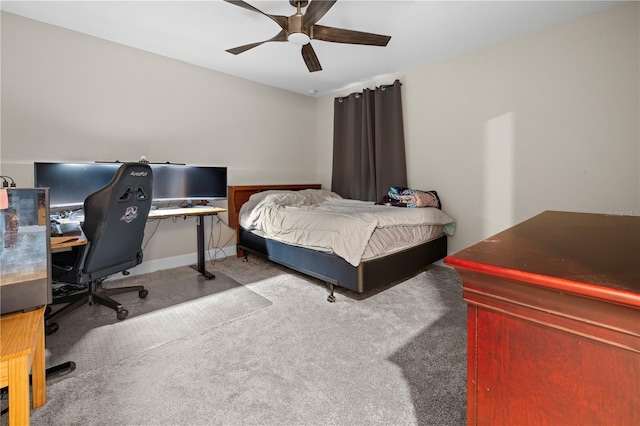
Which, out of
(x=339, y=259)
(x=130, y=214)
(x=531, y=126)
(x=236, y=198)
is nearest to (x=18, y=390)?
(x=130, y=214)

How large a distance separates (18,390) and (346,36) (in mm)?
2555

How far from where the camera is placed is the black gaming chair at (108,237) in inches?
76.5

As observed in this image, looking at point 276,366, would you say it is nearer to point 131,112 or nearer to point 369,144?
point 131,112

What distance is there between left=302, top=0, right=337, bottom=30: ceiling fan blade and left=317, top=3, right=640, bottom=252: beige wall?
2.02 meters

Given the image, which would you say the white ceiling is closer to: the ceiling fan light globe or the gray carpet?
the ceiling fan light globe

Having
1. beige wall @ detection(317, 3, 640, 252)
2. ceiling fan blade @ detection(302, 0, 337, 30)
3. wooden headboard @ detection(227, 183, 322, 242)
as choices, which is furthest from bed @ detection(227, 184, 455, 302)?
ceiling fan blade @ detection(302, 0, 337, 30)

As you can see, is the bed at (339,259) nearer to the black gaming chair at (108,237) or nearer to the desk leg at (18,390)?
the black gaming chair at (108,237)

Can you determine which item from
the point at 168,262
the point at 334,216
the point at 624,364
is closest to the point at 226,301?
the point at 334,216

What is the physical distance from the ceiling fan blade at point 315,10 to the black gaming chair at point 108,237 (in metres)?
1.53

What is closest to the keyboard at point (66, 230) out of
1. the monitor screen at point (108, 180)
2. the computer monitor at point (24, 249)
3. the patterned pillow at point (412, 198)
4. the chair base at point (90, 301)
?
the monitor screen at point (108, 180)

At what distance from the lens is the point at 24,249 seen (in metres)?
1.01

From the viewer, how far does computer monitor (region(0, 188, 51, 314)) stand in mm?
955

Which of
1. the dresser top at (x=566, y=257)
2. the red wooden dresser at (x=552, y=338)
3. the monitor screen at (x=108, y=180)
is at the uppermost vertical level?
the monitor screen at (x=108, y=180)

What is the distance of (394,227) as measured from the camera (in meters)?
2.71
